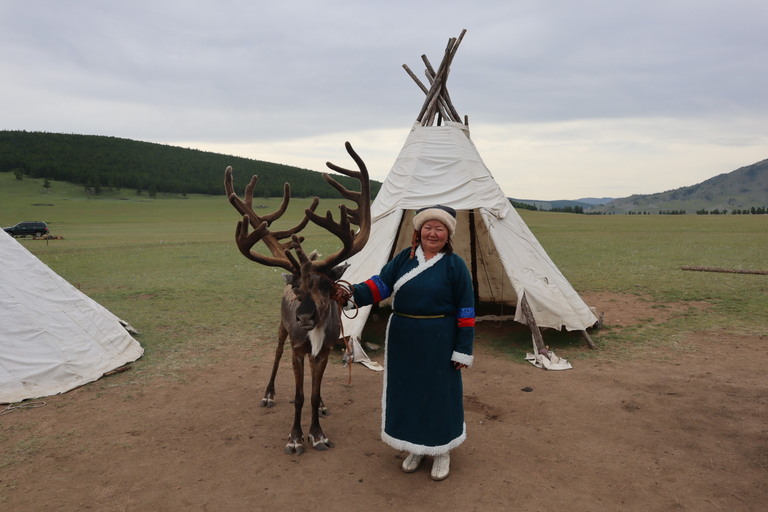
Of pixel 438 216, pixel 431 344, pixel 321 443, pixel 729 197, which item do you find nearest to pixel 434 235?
pixel 438 216

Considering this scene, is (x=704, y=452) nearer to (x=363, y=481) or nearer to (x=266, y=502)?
(x=363, y=481)

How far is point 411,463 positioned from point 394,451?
37 centimetres

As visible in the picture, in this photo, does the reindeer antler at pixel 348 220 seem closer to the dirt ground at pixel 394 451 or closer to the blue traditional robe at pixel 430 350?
the blue traditional robe at pixel 430 350

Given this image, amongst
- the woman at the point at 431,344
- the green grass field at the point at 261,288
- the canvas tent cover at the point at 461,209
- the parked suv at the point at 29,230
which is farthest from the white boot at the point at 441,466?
the parked suv at the point at 29,230

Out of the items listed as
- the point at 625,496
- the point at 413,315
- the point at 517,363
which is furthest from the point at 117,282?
the point at 625,496

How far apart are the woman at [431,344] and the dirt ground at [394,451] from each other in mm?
355

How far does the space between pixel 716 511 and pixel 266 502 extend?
301cm

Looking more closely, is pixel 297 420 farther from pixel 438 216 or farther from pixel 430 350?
pixel 438 216

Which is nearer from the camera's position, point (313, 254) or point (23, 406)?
point (313, 254)

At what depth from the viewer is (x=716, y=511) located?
326 centimetres

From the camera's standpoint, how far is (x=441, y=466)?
12.2ft

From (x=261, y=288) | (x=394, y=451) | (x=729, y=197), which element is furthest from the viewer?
(x=729, y=197)

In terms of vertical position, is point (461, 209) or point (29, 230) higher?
point (461, 209)

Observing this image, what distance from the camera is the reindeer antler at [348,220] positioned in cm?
405
